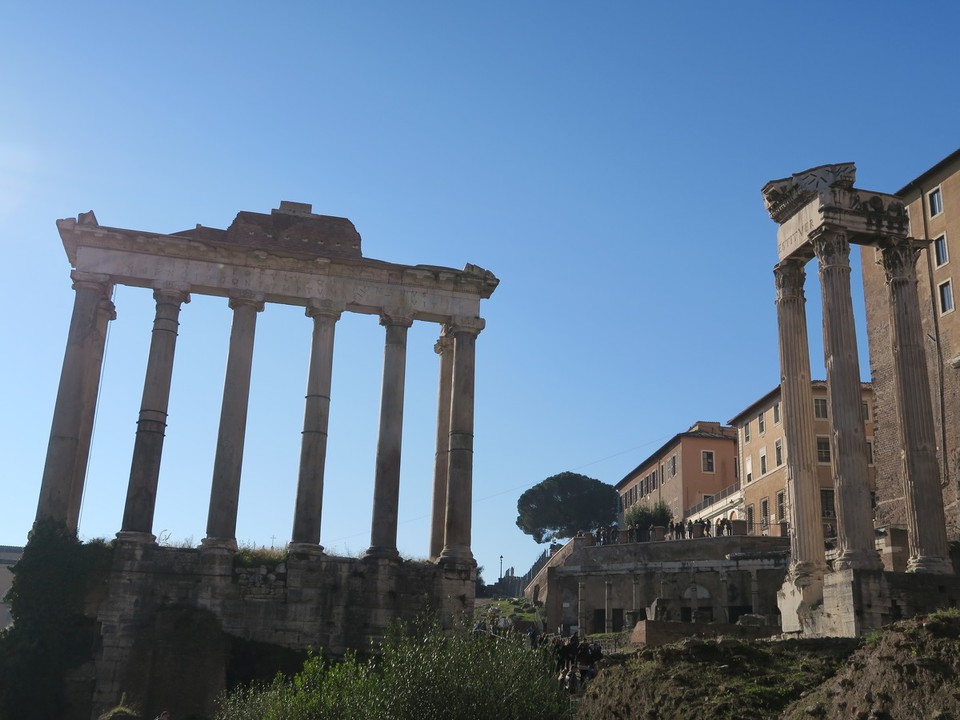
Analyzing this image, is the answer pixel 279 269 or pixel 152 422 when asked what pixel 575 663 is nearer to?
pixel 152 422

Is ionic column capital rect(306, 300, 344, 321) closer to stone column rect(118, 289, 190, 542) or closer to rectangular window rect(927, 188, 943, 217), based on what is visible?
stone column rect(118, 289, 190, 542)

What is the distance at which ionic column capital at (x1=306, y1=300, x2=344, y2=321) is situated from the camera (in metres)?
25.9

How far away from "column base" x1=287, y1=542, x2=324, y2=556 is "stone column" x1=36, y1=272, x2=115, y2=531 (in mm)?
4965

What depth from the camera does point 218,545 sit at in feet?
77.0

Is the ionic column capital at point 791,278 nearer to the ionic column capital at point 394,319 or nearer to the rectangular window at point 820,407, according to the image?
the ionic column capital at point 394,319

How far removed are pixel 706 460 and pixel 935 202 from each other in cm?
2548

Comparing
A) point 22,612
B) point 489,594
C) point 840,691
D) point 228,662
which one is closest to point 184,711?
point 228,662

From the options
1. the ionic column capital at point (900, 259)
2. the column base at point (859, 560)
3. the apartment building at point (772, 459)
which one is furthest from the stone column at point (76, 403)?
the apartment building at point (772, 459)

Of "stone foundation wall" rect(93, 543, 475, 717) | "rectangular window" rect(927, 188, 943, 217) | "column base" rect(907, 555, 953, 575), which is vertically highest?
"rectangular window" rect(927, 188, 943, 217)

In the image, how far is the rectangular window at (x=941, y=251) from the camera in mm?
31797

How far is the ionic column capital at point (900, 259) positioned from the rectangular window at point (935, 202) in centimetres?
1152

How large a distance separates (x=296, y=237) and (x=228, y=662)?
1072 cm

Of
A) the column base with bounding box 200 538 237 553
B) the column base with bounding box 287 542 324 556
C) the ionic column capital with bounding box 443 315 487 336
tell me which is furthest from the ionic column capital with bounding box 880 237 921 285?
the column base with bounding box 200 538 237 553

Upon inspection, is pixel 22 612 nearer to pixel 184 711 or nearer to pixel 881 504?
pixel 184 711
